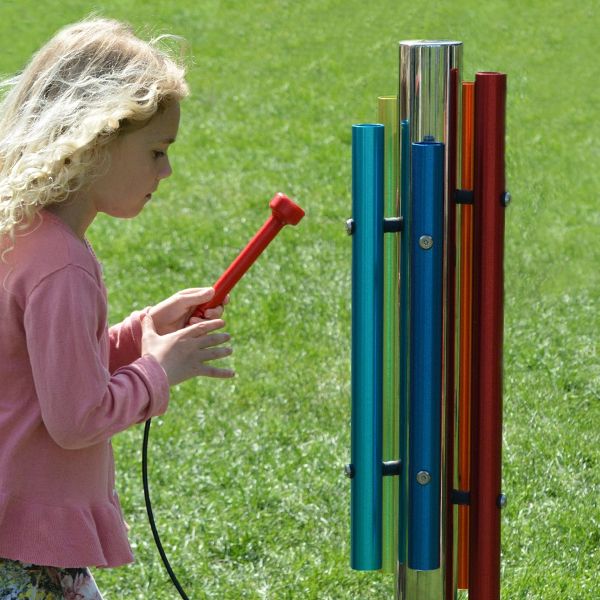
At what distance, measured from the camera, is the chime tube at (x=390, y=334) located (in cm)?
285

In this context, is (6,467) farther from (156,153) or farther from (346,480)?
(346,480)

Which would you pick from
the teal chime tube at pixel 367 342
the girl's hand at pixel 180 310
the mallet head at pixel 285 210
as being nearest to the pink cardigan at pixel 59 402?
the girl's hand at pixel 180 310

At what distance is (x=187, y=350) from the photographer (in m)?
2.62

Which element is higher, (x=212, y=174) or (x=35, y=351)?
(x=212, y=174)

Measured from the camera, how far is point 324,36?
11633 mm

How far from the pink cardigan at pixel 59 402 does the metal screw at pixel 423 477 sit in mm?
629

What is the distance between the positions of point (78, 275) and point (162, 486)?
236 centimetres

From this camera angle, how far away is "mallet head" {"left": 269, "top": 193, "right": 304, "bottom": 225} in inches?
108

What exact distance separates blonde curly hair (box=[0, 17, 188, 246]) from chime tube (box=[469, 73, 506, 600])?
65 centimetres

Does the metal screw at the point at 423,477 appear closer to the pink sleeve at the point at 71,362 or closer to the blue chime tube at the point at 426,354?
the blue chime tube at the point at 426,354

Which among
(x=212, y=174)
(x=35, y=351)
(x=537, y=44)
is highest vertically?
(x=537, y=44)

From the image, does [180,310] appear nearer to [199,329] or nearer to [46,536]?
[199,329]

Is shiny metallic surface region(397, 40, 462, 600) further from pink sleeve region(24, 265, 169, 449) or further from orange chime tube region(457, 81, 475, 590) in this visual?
pink sleeve region(24, 265, 169, 449)

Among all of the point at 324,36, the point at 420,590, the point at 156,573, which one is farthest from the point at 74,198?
the point at 324,36
